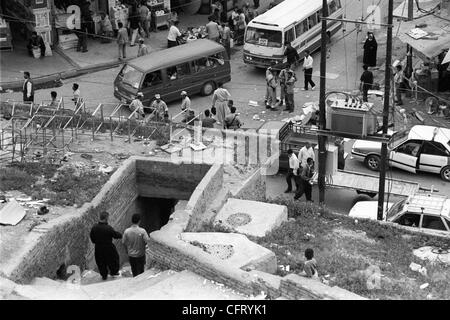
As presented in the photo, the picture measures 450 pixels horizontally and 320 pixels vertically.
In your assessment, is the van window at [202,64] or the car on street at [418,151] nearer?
the car on street at [418,151]

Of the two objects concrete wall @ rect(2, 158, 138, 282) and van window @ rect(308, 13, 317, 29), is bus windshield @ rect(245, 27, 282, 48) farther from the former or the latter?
concrete wall @ rect(2, 158, 138, 282)

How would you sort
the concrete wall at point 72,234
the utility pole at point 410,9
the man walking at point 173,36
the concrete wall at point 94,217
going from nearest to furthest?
the concrete wall at point 72,234
the concrete wall at point 94,217
the utility pole at point 410,9
the man walking at point 173,36

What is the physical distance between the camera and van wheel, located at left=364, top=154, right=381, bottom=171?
2580cm

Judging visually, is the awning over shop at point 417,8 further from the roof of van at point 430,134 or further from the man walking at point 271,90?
the roof of van at point 430,134

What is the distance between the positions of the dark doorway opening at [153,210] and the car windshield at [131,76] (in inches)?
245

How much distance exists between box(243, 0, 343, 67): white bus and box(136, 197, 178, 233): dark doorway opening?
32.7 ft

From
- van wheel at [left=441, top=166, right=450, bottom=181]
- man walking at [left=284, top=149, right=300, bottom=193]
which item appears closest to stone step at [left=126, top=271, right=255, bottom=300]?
man walking at [left=284, top=149, right=300, bottom=193]

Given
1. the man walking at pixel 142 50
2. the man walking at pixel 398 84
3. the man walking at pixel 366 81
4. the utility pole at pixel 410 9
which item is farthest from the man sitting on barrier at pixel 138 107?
the utility pole at pixel 410 9

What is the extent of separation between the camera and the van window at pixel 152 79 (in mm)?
28575

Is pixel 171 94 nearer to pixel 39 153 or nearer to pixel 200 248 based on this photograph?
pixel 39 153

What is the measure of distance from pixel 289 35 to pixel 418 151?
817 cm
